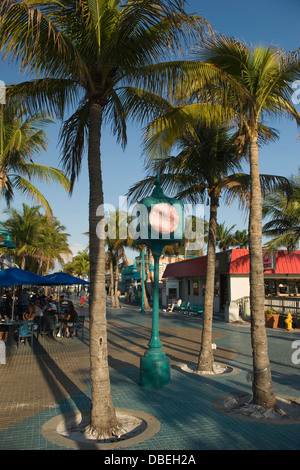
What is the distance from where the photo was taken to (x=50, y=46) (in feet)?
16.8

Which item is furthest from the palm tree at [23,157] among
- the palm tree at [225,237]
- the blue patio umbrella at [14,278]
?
the palm tree at [225,237]

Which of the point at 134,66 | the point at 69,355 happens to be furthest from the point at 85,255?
the point at 134,66

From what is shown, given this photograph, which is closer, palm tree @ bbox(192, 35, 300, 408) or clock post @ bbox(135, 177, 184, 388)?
palm tree @ bbox(192, 35, 300, 408)

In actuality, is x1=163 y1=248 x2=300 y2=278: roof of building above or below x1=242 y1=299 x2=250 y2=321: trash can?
above

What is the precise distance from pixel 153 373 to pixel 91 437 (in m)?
2.78

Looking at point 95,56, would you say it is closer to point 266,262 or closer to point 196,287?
point 266,262

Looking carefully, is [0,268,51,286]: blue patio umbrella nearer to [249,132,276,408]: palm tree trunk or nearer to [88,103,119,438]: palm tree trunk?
[88,103,119,438]: palm tree trunk

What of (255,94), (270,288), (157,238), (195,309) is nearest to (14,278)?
(157,238)

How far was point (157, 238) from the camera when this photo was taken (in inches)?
309

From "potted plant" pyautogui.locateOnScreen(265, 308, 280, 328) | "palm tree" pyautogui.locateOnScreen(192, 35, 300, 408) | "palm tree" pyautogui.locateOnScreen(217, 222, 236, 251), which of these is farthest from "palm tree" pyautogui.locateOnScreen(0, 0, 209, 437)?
"palm tree" pyautogui.locateOnScreen(217, 222, 236, 251)

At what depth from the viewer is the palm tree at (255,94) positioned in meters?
6.16

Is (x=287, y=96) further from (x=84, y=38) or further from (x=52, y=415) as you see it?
(x=52, y=415)

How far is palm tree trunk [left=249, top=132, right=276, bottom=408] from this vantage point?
6.08 metres
